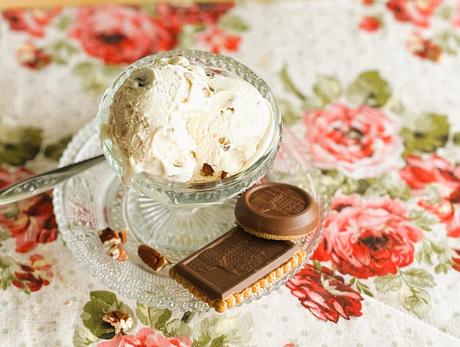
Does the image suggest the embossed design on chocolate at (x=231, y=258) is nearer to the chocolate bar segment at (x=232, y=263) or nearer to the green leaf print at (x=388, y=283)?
the chocolate bar segment at (x=232, y=263)

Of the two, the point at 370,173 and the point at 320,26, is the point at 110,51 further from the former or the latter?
the point at 370,173

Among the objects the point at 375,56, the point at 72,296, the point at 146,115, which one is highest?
the point at 146,115

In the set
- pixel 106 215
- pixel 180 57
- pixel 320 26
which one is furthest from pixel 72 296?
pixel 320 26

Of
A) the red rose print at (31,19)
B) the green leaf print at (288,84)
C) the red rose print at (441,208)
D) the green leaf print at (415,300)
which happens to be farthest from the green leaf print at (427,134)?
the red rose print at (31,19)

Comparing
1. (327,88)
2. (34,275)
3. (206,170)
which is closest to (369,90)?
(327,88)

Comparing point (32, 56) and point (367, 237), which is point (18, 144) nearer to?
point (32, 56)

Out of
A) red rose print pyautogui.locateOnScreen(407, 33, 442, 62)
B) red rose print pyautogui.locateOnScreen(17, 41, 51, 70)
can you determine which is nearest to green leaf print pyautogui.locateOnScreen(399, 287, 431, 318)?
red rose print pyautogui.locateOnScreen(407, 33, 442, 62)
